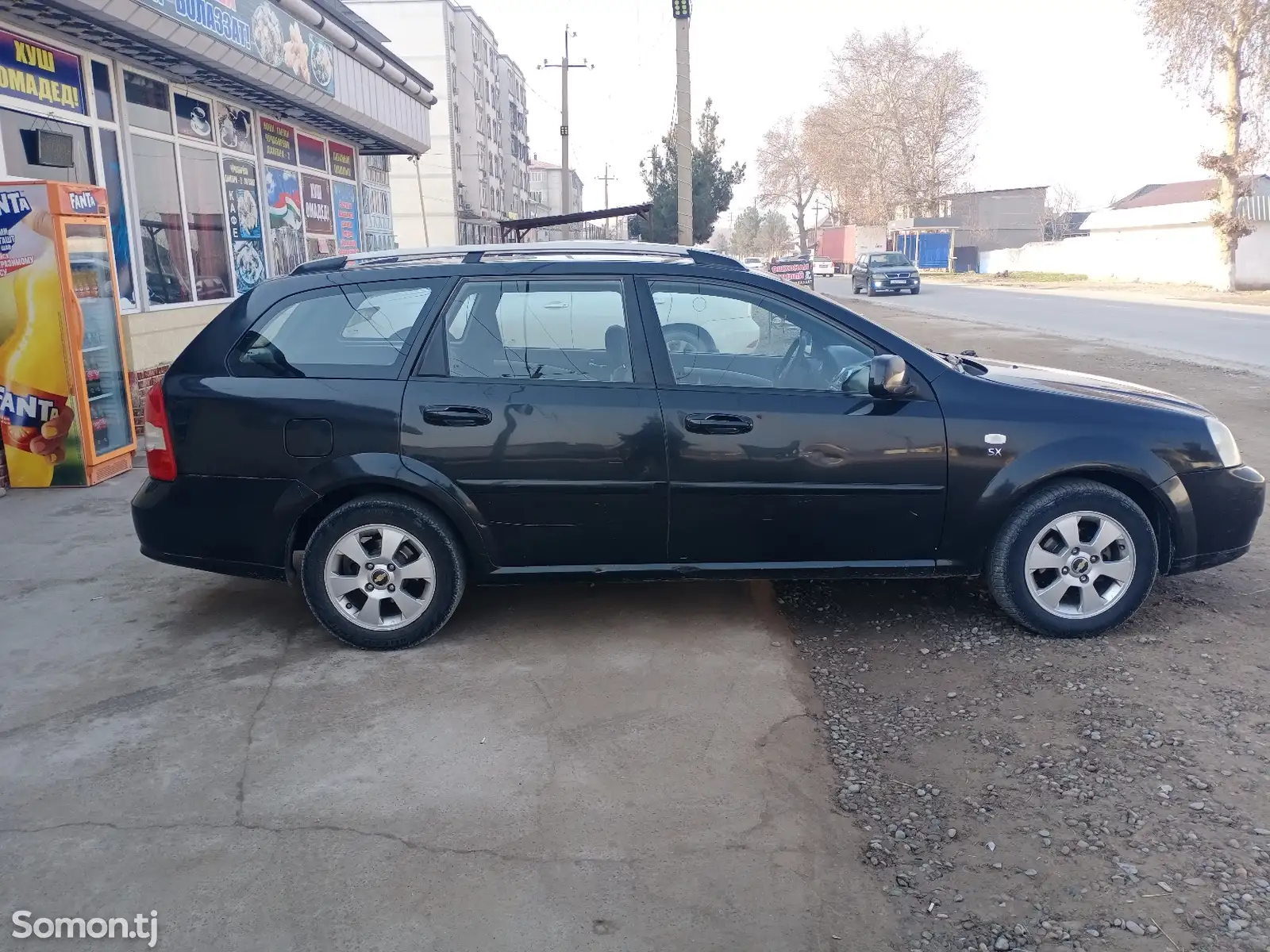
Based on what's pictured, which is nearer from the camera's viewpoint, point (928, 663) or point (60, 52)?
point (928, 663)

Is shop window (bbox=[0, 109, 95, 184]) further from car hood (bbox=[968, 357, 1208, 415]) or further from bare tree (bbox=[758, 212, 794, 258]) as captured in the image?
bare tree (bbox=[758, 212, 794, 258])

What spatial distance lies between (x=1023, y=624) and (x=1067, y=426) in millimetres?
896

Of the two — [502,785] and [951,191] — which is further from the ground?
[951,191]

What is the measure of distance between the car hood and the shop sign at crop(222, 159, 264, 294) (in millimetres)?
10158

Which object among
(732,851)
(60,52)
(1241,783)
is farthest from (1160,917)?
(60,52)

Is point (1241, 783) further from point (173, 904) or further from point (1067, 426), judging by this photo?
point (173, 904)

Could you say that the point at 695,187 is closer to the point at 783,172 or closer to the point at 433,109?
the point at 433,109

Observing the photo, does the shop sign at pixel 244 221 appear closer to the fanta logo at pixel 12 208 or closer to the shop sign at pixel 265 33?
the shop sign at pixel 265 33

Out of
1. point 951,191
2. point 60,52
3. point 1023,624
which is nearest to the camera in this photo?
point 1023,624

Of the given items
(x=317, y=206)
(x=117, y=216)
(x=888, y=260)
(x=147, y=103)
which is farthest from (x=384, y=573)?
(x=888, y=260)

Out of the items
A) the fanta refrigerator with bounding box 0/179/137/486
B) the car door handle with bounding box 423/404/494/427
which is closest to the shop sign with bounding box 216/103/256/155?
the fanta refrigerator with bounding box 0/179/137/486

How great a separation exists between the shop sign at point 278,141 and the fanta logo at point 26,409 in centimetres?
710

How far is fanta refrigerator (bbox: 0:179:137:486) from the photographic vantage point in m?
7.54

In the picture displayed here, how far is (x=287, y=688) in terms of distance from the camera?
170 inches
